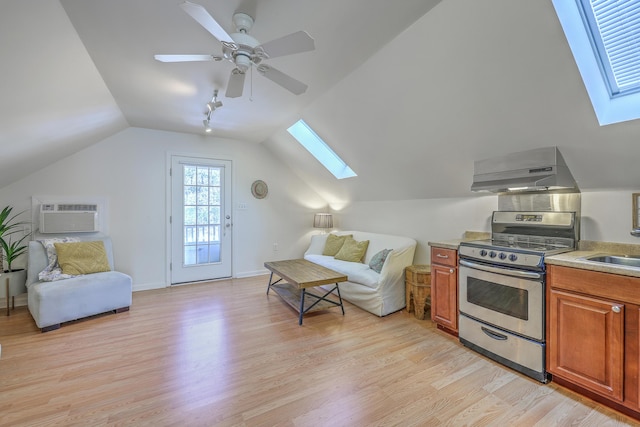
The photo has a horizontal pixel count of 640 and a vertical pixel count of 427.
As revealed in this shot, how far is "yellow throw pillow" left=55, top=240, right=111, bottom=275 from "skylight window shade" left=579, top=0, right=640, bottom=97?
4.95m

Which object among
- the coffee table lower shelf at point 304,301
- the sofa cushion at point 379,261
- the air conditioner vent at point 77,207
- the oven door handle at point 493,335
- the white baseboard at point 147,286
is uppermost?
the air conditioner vent at point 77,207

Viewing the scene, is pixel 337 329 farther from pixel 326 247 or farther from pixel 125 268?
pixel 125 268

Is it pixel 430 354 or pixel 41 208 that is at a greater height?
pixel 41 208

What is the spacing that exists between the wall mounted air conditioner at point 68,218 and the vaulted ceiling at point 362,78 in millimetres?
523

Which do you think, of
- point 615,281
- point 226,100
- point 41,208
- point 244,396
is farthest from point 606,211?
point 41,208

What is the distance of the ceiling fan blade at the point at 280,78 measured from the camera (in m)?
1.84

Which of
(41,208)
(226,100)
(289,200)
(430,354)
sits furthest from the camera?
(289,200)

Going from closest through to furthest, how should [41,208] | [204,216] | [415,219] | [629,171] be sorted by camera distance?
[629,171] < [41,208] < [415,219] < [204,216]

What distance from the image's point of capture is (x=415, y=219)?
3803 mm

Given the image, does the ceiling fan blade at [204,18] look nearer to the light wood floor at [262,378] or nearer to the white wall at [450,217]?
Answer: the light wood floor at [262,378]

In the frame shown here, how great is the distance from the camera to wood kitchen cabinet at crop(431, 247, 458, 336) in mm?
2652

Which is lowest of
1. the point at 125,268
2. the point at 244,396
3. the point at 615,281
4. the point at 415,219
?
the point at 244,396

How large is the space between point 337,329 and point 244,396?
1.22m

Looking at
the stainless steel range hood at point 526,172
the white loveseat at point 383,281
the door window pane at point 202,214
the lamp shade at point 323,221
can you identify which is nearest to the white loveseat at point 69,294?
the door window pane at point 202,214
